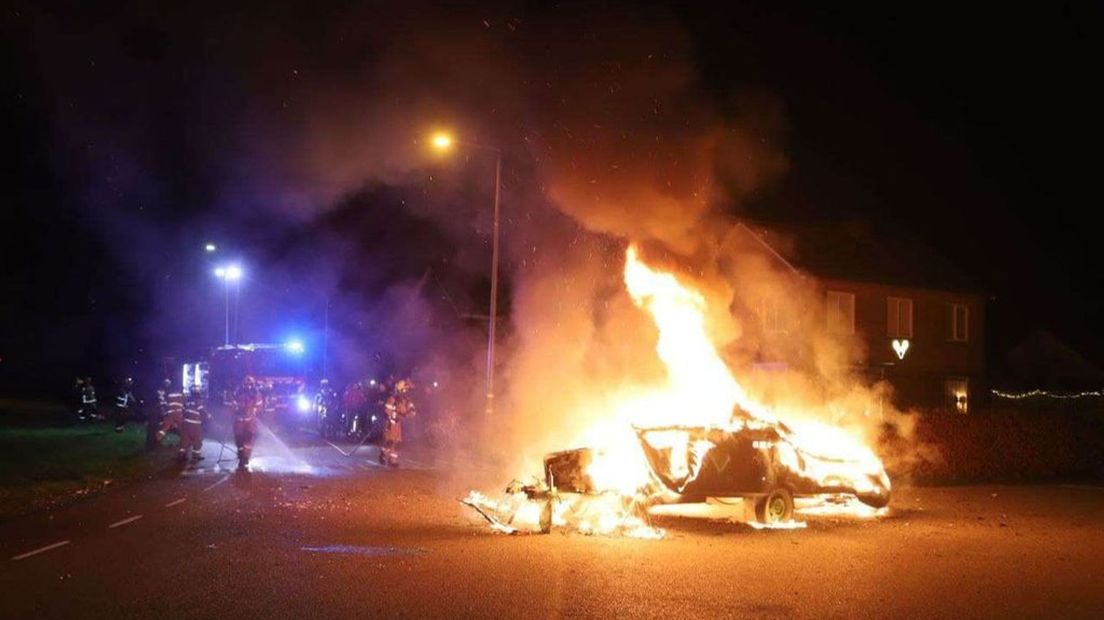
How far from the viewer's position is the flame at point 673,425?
11562 mm

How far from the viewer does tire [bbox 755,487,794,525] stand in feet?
40.0

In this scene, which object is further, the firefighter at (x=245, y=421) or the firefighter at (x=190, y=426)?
the firefighter at (x=190, y=426)

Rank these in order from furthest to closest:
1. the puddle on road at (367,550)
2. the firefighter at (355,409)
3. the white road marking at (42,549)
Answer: the firefighter at (355,409) → the puddle on road at (367,550) → the white road marking at (42,549)

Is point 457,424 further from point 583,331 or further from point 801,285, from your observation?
point 801,285

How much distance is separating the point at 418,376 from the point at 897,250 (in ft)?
59.5

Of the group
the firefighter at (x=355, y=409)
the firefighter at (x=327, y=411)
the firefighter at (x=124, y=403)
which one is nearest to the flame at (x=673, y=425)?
the firefighter at (x=355, y=409)

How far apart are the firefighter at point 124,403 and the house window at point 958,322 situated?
27.7 meters

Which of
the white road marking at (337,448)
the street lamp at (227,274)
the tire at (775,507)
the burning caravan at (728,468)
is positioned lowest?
the white road marking at (337,448)

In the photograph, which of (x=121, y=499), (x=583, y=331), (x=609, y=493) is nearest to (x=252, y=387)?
(x=121, y=499)

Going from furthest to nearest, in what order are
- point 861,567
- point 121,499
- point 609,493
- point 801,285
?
point 801,285
point 121,499
point 609,493
point 861,567

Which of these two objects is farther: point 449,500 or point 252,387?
point 252,387

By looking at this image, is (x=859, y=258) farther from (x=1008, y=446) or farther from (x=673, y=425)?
(x=673, y=425)

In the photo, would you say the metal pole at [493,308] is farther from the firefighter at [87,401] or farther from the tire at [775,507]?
the firefighter at [87,401]

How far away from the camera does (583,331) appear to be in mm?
22203
